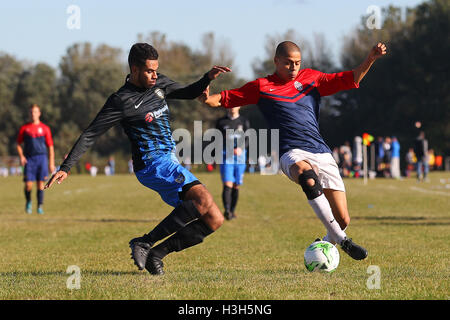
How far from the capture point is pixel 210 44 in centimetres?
9312

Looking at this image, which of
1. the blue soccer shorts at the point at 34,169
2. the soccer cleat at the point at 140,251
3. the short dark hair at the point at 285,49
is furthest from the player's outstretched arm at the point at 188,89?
the blue soccer shorts at the point at 34,169

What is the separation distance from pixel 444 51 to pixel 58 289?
62.5m

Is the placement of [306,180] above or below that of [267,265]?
above

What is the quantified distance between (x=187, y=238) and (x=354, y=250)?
1.56 meters

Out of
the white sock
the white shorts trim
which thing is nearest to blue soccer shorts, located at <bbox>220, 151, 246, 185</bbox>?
the white shorts trim

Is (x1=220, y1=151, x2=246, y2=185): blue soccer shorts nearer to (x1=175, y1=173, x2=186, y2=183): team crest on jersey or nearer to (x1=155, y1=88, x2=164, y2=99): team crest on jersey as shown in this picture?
(x1=155, y1=88, x2=164, y2=99): team crest on jersey

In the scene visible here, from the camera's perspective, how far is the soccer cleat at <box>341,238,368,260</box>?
7.09 meters

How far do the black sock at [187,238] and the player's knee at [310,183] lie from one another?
0.99 m

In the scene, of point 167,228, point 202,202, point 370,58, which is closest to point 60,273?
point 167,228

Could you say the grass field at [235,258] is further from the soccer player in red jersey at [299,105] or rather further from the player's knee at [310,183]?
the soccer player in red jersey at [299,105]

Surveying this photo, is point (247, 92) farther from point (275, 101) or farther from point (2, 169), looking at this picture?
point (2, 169)

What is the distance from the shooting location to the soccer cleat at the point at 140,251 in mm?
6988
